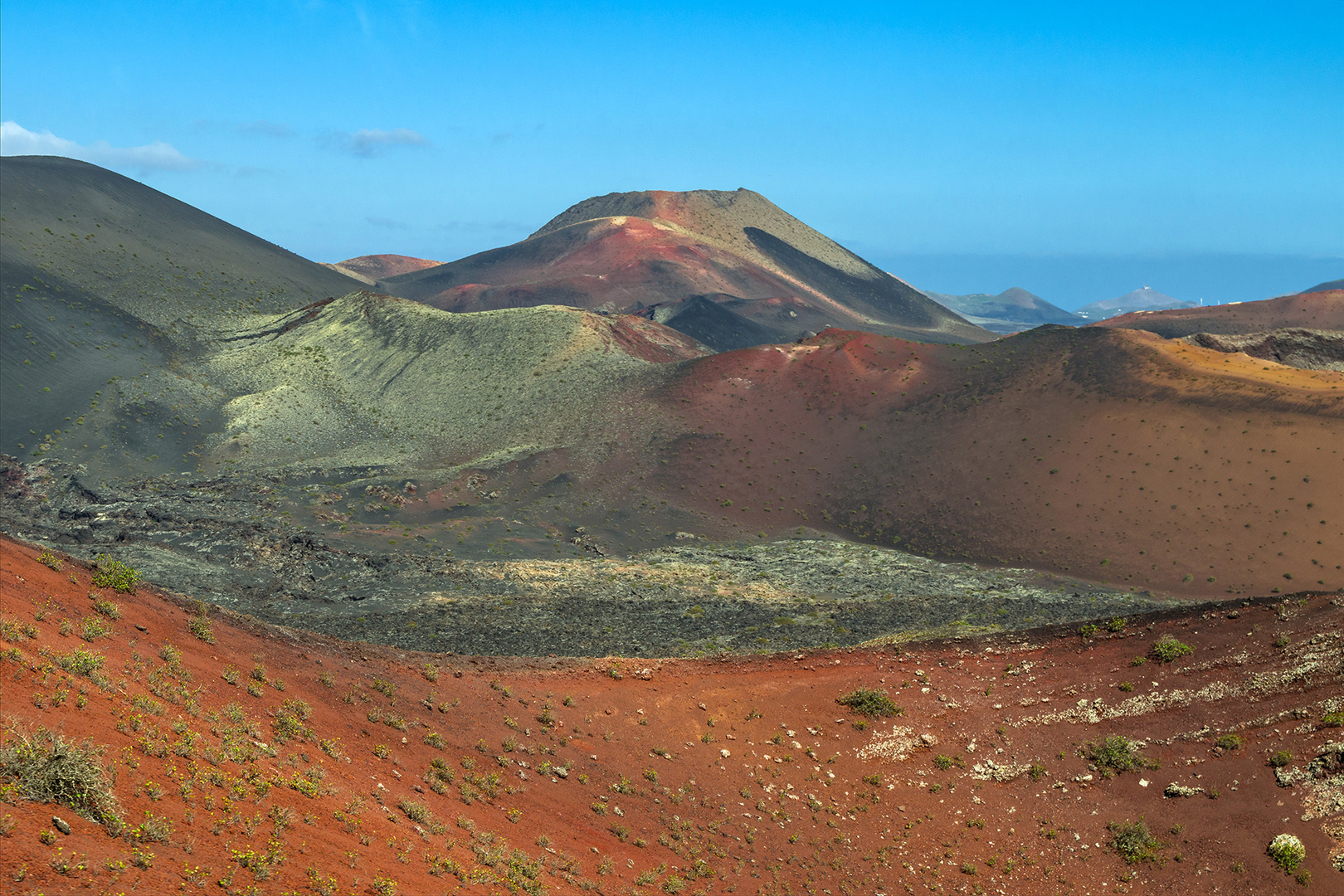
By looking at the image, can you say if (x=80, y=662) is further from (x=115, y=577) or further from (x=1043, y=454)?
(x=1043, y=454)

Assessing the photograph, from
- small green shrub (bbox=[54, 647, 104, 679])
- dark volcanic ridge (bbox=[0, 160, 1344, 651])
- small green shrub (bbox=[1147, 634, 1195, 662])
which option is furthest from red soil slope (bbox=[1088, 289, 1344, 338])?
small green shrub (bbox=[54, 647, 104, 679])

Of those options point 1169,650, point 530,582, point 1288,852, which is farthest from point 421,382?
point 1288,852

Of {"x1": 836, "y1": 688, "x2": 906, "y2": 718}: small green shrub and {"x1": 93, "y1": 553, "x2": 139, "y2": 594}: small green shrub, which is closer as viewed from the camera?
{"x1": 93, "y1": 553, "x2": 139, "y2": 594}: small green shrub

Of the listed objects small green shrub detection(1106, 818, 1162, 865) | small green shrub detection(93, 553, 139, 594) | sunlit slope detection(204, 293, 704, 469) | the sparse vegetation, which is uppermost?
sunlit slope detection(204, 293, 704, 469)

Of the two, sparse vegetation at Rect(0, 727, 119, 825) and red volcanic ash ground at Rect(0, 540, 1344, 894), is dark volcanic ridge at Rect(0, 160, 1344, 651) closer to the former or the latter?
red volcanic ash ground at Rect(0, 540, 1344, 894)

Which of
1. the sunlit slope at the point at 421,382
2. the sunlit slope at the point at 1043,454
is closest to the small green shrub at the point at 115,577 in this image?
the sunlit slope at the point at 1043,454

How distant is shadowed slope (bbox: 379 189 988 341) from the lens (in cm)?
12769

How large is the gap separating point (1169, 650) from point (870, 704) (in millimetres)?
7762

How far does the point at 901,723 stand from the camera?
22.1m

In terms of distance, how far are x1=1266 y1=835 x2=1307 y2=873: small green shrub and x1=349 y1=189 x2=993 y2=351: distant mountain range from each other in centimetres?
8994

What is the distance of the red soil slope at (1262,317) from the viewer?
3531 inches

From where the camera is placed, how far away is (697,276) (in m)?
140

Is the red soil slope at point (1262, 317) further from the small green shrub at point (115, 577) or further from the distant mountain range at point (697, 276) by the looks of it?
the small green shrub at point (115, 577)

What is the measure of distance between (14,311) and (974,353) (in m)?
69.9
